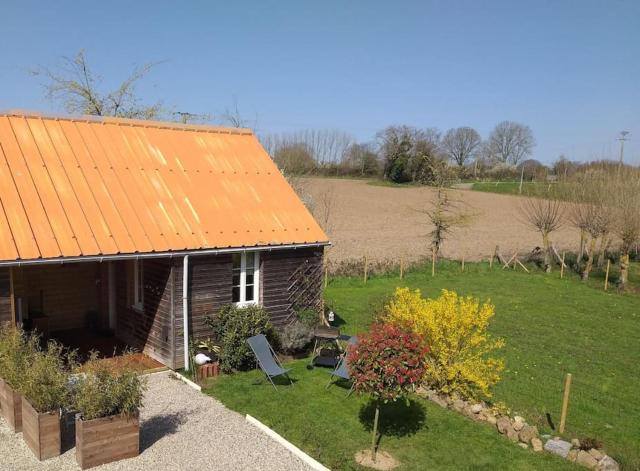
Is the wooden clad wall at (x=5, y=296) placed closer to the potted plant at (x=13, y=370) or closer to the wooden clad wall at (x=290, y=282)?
the potted plant at (x=13, y=370)

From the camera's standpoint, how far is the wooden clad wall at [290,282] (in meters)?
12.7

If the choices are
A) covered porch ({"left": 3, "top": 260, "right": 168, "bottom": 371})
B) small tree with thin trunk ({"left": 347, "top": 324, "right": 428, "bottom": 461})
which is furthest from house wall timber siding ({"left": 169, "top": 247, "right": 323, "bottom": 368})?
small tree with thin trunk ({"left": 347, "top": 324, "right": 428, "bottom": 461})

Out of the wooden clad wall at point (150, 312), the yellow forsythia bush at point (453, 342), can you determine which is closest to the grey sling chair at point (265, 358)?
the wooden clad wall at point (150, 312)

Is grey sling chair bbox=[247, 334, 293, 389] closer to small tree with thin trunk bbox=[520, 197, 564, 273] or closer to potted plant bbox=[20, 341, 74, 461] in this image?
potted plant bbox=[20, 341, 74, 461]

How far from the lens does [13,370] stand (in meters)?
7.84

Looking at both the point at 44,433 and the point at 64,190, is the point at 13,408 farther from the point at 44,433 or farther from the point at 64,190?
the point at 64,190

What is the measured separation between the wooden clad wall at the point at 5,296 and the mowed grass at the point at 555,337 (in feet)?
28.2

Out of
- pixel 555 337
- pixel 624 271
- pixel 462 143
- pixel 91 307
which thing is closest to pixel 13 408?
pixel 91 307

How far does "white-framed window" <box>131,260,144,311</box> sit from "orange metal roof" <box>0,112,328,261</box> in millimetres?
1509

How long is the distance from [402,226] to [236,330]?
100ft

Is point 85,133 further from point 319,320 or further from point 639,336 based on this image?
point 639,336

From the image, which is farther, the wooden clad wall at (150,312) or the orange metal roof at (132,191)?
the wooden clad wall at (150,312)

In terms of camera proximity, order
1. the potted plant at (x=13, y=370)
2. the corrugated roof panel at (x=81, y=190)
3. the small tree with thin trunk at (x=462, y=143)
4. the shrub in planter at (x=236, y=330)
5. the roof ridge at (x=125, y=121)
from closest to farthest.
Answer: the potted plant at (x=13, y=370) < the corrugated roof panel at (x=81, y=190) < the shrub in planter at (x=236, y=330) < the roof ridge at (x=125, y=121) < the small tree with thin trunk at (x=462, y=143)

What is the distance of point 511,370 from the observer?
12312 millimetres
